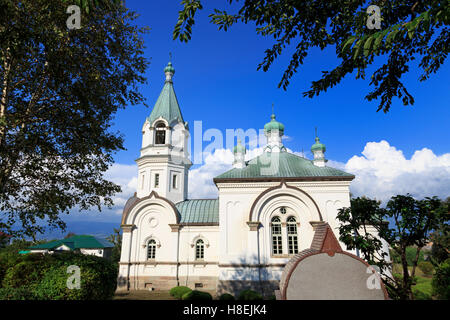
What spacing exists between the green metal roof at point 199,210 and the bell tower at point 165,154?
1028 mm

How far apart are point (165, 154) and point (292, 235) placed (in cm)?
1271

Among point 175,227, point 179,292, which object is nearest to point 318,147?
point 175,227

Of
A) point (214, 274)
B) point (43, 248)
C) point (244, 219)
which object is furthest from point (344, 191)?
point (43, 248)

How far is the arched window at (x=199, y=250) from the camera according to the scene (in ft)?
69.3

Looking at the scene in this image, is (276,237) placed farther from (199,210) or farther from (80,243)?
(80,243)

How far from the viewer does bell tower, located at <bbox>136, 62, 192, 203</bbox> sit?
76.0ft

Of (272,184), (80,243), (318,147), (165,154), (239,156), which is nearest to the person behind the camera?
(272,184)

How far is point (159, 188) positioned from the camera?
75.4 feet

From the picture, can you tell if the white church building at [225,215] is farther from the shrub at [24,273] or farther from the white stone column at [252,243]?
the shrub at [24,273]

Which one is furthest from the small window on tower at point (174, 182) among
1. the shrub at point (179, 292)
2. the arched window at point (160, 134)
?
the shrub at point (179, 292)

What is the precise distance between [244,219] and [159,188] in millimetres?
8345

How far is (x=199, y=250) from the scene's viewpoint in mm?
21266

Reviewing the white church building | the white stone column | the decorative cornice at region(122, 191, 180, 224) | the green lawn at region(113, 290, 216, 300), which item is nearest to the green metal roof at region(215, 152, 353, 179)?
the white church building
